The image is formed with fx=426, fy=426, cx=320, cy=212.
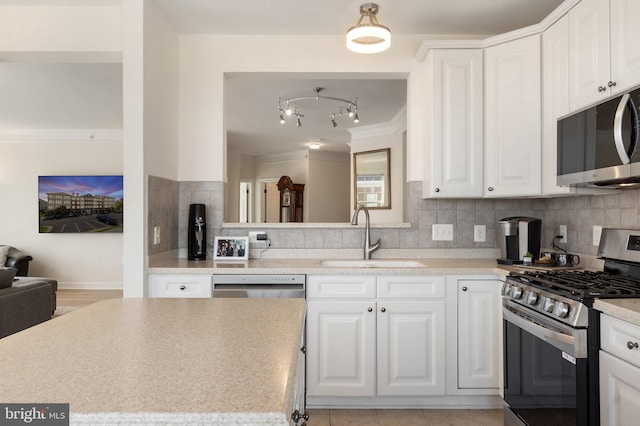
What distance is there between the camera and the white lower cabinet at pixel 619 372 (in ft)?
4.84

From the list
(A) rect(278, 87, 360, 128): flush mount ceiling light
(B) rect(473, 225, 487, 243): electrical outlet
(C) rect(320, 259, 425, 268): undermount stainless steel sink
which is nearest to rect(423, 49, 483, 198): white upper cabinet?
(B) rect(473, 225, 487, 243): electrical outlet

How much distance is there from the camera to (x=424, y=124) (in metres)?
3.07

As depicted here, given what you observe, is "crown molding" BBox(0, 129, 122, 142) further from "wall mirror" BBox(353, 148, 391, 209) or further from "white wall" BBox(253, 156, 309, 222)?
"wall mirror" BBox(353, 148, 391, 209)

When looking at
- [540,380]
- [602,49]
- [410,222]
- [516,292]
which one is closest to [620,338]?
[540,380]

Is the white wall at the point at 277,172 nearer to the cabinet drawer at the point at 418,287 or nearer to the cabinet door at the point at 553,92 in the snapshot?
the cabinet drawer at the point at 418,287

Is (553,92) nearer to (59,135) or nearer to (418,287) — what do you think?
(418,287)

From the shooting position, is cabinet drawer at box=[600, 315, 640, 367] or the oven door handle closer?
cabinet drawer at box=[600, 315, 640, 367]

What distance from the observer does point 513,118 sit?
2.73 metres

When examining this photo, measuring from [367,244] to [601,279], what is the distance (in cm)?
146

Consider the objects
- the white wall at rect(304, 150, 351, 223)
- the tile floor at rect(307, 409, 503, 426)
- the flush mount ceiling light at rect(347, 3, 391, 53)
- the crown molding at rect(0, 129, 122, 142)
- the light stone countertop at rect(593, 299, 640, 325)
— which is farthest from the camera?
the white wall at rect(304, 150, 351, 223)

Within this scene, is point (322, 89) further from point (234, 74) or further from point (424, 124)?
point (424, 124)

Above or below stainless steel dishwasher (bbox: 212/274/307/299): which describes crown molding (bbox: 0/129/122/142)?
above

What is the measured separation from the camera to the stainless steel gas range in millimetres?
1679

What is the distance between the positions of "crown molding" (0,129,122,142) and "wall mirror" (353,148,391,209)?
3.88 m
